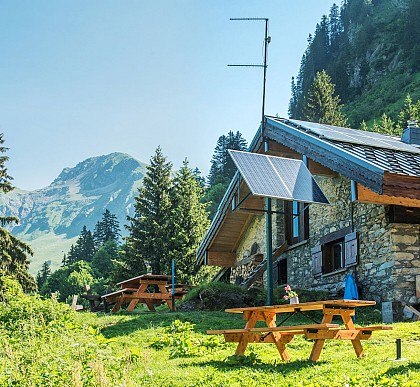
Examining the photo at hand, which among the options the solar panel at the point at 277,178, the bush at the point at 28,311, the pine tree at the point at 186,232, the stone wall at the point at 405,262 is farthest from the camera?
the pine tree at the point at 186,232

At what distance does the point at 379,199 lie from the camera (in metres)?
14.3

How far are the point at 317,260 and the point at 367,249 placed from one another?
7.99 feet

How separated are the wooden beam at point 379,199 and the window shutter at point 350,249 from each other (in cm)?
175

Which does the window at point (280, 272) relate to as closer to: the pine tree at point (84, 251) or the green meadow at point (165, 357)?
the green meadow at point (165, 357)

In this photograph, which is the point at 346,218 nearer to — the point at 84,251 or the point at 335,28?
the point at 84,251

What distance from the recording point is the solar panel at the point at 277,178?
12000 millimetres

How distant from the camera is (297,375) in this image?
24.8 ft

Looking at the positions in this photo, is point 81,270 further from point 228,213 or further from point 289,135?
point 289,135

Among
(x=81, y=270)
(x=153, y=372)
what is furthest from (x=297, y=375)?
(x=81, y=270)

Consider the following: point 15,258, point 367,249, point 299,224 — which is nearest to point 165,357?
point 367,249

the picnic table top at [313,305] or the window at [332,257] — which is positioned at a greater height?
the window at [332,257]

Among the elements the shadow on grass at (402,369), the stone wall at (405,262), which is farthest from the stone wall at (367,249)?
the shadow on grass at (402,369)

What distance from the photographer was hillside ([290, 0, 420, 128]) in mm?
90125

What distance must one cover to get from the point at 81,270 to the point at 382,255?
59114 millimetres
